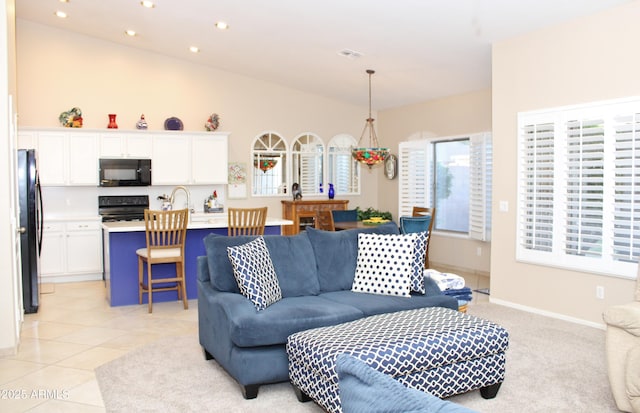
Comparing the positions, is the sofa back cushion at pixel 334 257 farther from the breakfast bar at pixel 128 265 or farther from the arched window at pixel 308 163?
the arched window at pixel 308 163

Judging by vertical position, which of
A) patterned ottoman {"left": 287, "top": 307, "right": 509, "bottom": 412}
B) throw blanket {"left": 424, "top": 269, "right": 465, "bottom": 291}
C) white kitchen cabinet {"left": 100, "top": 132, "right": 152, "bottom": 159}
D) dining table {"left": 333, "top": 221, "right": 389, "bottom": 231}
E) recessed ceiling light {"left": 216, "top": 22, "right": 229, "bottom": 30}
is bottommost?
patterned ottoman {"left": 287, "top": 307, "right": 509, "bottom": 412}

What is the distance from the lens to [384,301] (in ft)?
13.1

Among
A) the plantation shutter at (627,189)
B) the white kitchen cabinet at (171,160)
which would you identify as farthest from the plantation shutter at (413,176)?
the plantation shutter at (627,189)

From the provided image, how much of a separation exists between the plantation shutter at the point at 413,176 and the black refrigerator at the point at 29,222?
554 cm

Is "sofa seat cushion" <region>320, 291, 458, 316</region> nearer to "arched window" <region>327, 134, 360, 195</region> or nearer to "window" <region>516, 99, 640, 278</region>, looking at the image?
"window" <region>516, 99, 640, 278</region>

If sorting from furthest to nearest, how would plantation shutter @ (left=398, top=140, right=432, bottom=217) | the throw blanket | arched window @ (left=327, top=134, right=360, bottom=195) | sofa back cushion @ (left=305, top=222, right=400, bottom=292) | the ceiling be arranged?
arched window @ (left=327, top=134, right=360, bottom=195) < plantation shutter @ (left=398, top=140, right=432, bottom=217) < the ceiling < the throw blanket < sofa back cushion @ (left=305, top=222, right=400, bottom=292)

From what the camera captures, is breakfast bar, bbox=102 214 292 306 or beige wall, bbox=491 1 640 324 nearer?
beige wall, bbox=491 1 640 324

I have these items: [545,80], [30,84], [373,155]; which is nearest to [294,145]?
[373,155]

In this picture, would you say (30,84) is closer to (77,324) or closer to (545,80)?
(77,324)

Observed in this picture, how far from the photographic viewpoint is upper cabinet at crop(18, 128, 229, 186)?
24.8ft

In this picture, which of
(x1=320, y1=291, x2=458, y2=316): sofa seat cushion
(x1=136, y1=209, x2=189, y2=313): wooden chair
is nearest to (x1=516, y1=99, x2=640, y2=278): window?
(x1=320, y1=291, x2=458, y2=316): sofa seat cushion

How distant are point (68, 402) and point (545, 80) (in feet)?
16.5

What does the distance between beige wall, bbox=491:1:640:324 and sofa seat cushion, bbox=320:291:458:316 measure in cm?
172

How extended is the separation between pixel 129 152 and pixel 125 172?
305 millimetres
